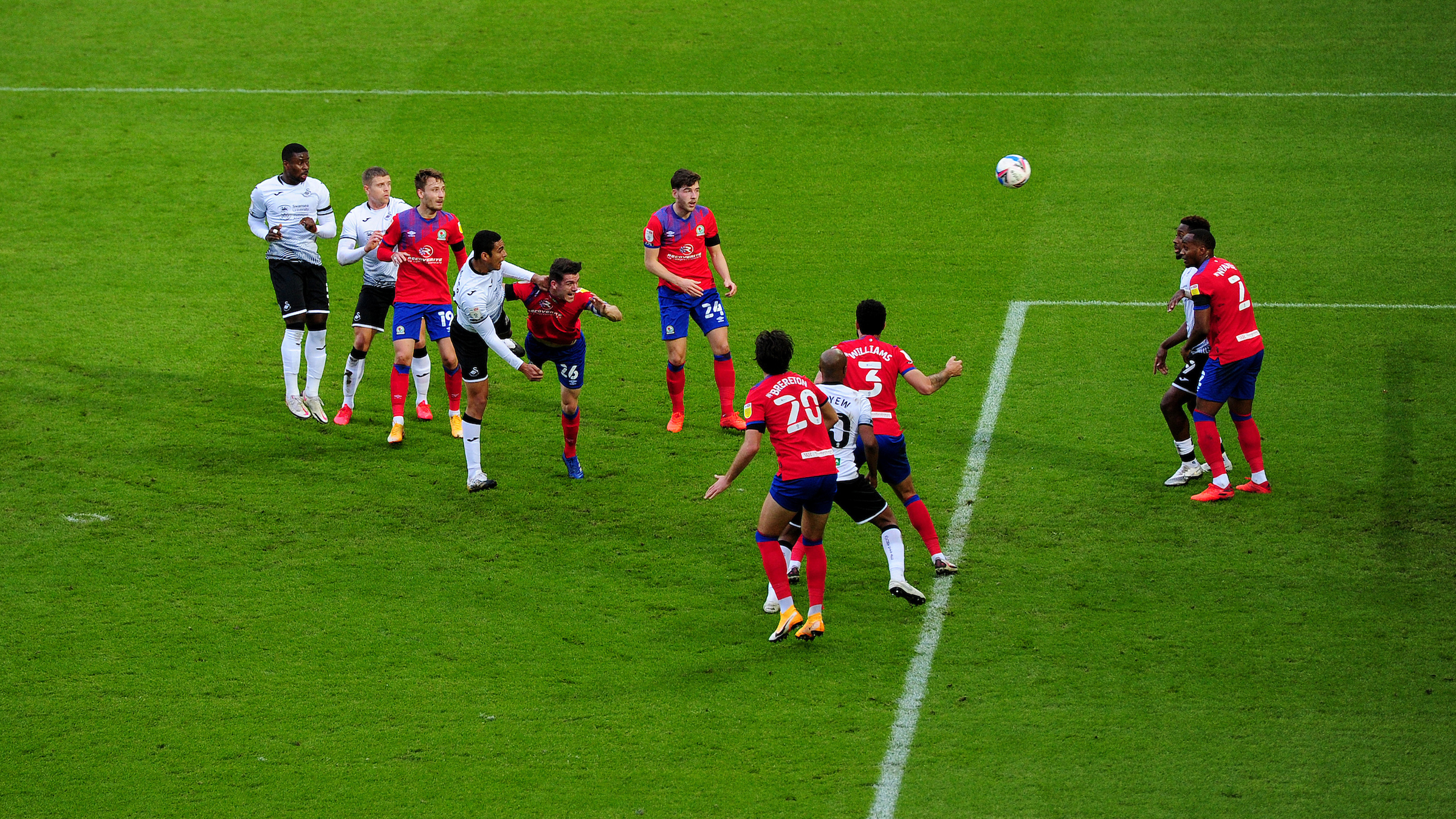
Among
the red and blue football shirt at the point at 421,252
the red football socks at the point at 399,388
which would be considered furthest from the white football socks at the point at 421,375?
the red and blue football shirt at the point at 421,252

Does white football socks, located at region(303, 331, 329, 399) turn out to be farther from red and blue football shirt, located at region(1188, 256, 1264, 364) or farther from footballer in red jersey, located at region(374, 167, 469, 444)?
red and blue football shirt, located at region(1188, 256, 1264, 364)

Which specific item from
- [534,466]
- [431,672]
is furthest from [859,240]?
[431,672]

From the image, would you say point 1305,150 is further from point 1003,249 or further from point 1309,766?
point 1309,766

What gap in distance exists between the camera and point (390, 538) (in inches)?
432

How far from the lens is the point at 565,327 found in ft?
38.0

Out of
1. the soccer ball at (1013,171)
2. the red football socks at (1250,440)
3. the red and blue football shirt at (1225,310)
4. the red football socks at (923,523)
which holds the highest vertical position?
the soccer ball at (1013,171)

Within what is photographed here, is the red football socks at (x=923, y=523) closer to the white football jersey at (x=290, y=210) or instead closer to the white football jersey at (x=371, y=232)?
the white football jersey at (x=371, y=232)

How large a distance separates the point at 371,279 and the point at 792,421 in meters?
5.58

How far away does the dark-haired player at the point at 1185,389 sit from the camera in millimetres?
11289

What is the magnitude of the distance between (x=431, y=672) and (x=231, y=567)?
2339mm

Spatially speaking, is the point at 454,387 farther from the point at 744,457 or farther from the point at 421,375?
the point at 744,457

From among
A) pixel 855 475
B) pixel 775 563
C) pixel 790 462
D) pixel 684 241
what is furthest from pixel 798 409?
pixel 684 241

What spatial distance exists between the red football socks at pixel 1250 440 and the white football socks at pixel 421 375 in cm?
709

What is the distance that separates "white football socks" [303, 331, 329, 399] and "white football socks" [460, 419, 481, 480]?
2210mm
